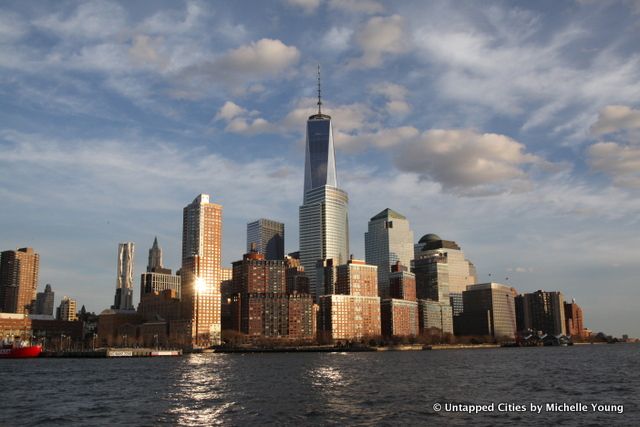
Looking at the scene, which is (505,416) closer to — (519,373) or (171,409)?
(171,409)

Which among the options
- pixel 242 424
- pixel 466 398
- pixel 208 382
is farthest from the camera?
pixel 208 382

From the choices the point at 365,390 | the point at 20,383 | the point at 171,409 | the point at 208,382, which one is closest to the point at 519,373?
the point at 365,390

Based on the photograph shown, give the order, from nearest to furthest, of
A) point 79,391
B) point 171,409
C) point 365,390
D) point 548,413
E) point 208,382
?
point 548,413, point 171,409, point 365,390, point 79,391, point 208,382

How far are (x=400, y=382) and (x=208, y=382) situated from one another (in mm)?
36275

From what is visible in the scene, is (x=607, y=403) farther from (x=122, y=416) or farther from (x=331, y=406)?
(x=122, y=416)

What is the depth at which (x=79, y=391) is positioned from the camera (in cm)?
10938

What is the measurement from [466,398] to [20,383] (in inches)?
3464

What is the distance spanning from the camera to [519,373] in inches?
5369

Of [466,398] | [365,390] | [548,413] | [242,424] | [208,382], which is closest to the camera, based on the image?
[242,424]

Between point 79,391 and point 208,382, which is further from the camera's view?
point 208,382

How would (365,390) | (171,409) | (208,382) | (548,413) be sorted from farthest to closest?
(208,382) < (365,390) < (171,409) < (548,413)

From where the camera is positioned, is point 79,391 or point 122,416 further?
point 79,391

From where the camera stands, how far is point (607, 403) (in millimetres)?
82500

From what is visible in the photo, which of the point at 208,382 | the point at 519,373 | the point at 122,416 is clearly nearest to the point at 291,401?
the point at 122,416
